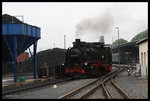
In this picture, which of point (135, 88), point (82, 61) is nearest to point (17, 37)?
point (82, 61)


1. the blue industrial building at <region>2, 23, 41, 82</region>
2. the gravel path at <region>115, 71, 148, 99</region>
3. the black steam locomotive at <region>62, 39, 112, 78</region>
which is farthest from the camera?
the black steam locomotive at <region>62, 39, 112, 78</region>

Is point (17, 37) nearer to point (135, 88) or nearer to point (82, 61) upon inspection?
point (82, 61)

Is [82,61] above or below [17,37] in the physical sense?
below

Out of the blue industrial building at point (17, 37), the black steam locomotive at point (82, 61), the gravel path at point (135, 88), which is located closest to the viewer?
the gravel path at point (135, 88)

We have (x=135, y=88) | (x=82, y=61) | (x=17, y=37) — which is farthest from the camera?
(x=82, y=61)

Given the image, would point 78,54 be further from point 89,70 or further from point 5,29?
point 5,29

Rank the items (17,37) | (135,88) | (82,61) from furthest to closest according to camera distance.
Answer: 1. (82,61)
2. (17,37)
3. (135,88)

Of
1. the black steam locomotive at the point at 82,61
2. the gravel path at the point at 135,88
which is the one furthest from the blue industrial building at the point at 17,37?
the gravel path at the point at 135,88

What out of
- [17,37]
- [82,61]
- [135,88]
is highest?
[17,37]

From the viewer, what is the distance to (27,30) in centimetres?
2156

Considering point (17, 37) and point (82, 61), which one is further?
point (82, 61)

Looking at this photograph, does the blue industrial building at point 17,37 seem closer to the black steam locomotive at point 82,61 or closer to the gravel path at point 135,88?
the black steam locomotive at point 82,61

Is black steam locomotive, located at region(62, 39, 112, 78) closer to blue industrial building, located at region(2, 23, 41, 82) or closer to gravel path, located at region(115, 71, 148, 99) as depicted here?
blue industrial building, located at region(2, 23, 41, 82)

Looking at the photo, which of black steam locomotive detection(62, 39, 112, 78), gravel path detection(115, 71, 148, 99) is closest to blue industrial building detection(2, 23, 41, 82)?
black steam locomotive detection(62, 39, 112, 78)
